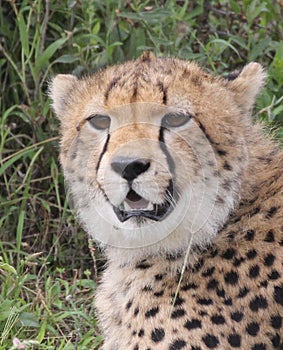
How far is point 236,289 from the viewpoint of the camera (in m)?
3.19

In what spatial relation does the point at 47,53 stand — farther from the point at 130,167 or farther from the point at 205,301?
the point at 205,301

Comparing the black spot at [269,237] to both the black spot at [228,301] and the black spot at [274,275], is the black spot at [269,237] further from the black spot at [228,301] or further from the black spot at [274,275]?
the black spot at [228,301]

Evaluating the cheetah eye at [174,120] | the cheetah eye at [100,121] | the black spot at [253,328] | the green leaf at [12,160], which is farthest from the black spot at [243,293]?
the green leaf at [12,160]

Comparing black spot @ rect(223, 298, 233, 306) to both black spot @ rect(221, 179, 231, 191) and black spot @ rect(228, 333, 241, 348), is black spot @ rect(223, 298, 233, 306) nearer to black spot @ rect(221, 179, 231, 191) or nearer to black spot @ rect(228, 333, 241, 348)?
black spot @ rect(228, 333, 241, 348)

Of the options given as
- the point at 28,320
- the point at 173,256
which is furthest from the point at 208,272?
the point at 28,320

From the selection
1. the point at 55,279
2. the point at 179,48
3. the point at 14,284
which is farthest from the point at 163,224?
the point at 179,48

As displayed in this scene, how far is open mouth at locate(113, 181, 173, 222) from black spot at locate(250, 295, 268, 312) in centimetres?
43

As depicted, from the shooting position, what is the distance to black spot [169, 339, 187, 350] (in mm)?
3109

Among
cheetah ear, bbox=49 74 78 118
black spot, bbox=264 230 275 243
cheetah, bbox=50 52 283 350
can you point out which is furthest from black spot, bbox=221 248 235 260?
cheetah ear, bbox=49 74 78 118

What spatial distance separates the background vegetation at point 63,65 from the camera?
15.3ft

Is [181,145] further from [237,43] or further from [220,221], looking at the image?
[237,43]

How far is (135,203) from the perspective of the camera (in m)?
3.13

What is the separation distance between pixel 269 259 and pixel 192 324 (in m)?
0.36

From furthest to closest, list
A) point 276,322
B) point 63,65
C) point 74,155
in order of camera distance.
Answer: point 63,65 < point 74,155 < point 276,322
